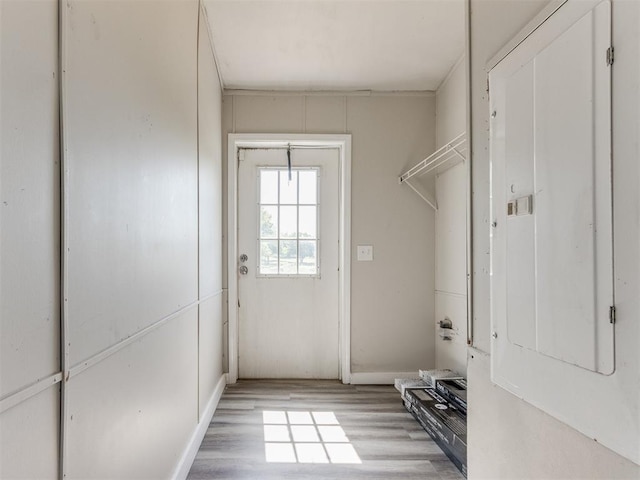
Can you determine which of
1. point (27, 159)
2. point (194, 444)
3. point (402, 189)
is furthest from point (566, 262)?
point (402, 189)

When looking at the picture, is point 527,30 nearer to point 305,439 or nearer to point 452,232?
point 452,232

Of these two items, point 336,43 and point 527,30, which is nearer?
point 527,30

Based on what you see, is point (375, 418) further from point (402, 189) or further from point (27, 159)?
point (27, 159)

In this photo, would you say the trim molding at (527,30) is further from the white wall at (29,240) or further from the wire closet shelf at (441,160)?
the white wall at (29,240)

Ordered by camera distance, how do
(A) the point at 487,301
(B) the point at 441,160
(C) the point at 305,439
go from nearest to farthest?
1. (A) the point at 487,301
2. (C) the point at 305,439
3. (B) the point at 441,160

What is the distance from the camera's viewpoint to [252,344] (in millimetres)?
2955

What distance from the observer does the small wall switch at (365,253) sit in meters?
2.88

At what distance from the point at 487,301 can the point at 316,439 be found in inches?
54.1

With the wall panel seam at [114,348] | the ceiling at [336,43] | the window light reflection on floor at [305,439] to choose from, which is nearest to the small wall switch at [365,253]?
the window light reflection on floor at [305,439]

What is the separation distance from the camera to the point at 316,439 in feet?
6.64

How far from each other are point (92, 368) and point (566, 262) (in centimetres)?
111

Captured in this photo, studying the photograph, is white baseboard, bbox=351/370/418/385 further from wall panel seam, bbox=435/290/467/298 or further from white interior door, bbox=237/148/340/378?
wall panel seam, bbox=435/290/467/298

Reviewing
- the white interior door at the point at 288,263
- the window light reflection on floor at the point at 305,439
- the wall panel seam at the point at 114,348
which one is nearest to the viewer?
the wall panel seam at the point at 114,348

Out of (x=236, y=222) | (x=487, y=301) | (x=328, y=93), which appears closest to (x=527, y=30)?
(x=487, y=301)
